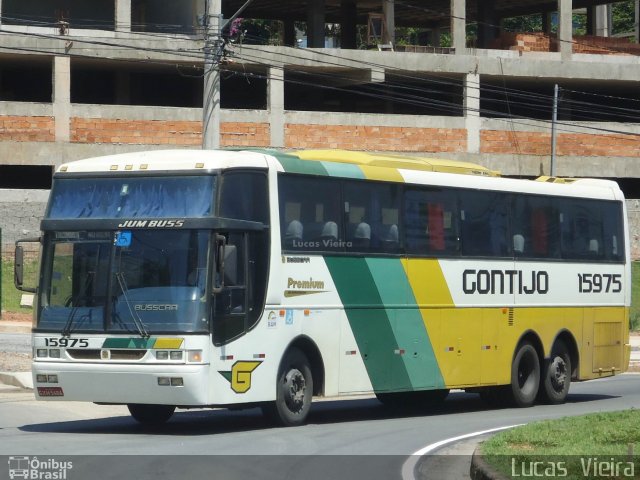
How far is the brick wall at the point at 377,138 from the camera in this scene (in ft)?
167

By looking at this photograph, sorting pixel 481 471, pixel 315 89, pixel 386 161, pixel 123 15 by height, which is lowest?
pixel 481 471

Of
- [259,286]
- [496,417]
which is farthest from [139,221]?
[496,417]

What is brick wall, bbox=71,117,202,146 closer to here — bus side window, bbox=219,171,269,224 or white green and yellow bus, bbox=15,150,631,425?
white green and yellow bus, bbox=15,150,631,425

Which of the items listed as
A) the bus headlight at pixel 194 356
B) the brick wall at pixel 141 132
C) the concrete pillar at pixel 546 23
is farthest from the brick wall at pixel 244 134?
the bus headlight at pixel 194 356

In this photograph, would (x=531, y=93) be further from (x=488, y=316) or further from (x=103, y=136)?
(x=488, y=316)

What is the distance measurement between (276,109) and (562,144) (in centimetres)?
1314

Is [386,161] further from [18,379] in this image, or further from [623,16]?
[623,16]

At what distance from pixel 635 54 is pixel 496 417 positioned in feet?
142

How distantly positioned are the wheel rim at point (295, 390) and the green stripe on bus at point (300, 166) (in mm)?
2607

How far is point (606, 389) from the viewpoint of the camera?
2672 centimetres

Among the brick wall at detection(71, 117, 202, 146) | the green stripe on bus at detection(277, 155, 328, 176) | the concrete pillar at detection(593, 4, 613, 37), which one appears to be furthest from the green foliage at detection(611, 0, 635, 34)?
the green stripe on bus at detection(277, 155, 328, 176)

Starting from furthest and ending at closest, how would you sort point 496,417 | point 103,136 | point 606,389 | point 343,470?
1. point 103,136
2. point 606,389
3. point 496,417
4. point 343,470

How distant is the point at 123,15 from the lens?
49938mm

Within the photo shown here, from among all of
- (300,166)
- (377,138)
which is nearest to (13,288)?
(377,138)
